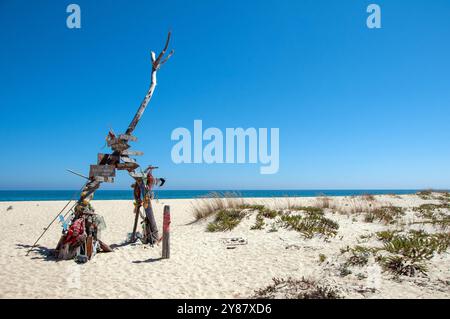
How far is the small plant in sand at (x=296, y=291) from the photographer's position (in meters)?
5.29

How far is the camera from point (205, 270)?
288 inches

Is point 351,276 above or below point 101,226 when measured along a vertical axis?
below

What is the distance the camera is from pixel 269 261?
7.98m

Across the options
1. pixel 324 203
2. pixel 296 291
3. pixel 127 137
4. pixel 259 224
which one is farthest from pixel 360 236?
pixel 127 137

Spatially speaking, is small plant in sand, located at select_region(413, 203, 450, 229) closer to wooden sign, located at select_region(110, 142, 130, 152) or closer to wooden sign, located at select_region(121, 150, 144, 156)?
wooden sign, located at select_region(121, 150, 144, 156)

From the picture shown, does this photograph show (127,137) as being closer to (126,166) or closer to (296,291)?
(126,166)

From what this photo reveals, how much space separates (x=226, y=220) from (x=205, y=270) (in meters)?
5.44

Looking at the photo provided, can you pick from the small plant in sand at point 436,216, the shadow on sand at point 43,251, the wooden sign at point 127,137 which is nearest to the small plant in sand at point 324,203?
the small plant in sand at point 436,216

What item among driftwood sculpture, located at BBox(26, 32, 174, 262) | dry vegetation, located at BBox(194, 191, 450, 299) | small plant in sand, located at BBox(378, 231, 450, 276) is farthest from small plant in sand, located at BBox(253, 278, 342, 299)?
driftwood sculpture, located at BBox(26, 32, 174, 262)
